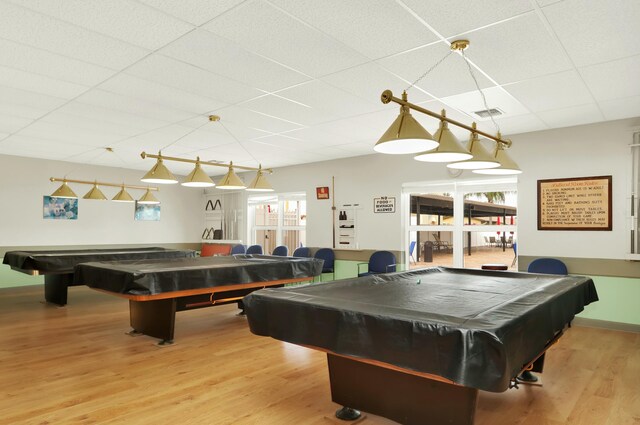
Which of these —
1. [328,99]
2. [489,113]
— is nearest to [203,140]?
[328,99]

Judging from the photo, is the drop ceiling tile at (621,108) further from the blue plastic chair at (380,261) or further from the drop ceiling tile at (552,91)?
the blue plastic chair at (380,261)

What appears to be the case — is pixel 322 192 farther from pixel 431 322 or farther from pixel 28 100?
pixel 431 322

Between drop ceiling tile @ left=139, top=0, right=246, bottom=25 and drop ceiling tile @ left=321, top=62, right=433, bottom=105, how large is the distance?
51.2 inches

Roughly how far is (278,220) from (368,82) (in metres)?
5.88

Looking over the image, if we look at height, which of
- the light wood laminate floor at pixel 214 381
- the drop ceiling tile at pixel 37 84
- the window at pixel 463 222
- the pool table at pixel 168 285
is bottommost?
the light wood laminate floor at pixel 214 381

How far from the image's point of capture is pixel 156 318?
14.9 feet

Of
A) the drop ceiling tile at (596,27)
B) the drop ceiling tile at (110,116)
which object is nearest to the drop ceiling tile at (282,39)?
the drop ceiling tile at (596,27)

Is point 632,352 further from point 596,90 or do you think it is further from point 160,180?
point 160,180

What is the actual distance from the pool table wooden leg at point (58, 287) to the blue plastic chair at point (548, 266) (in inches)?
267

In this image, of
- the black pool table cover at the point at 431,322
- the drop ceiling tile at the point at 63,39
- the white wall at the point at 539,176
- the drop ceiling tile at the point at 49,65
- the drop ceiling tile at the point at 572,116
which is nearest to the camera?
the black pool table cover at the point at 431,322

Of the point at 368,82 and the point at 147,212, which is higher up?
the point at 368,82

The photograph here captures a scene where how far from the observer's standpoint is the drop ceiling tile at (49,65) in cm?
319

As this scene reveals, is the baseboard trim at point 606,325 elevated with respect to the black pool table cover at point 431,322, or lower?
lower

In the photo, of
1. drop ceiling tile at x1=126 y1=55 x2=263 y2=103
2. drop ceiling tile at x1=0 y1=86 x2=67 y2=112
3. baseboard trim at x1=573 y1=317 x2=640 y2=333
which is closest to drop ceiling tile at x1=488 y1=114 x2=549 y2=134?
baseboard trim at x1=573 y1=317 x2=640 y2=333
